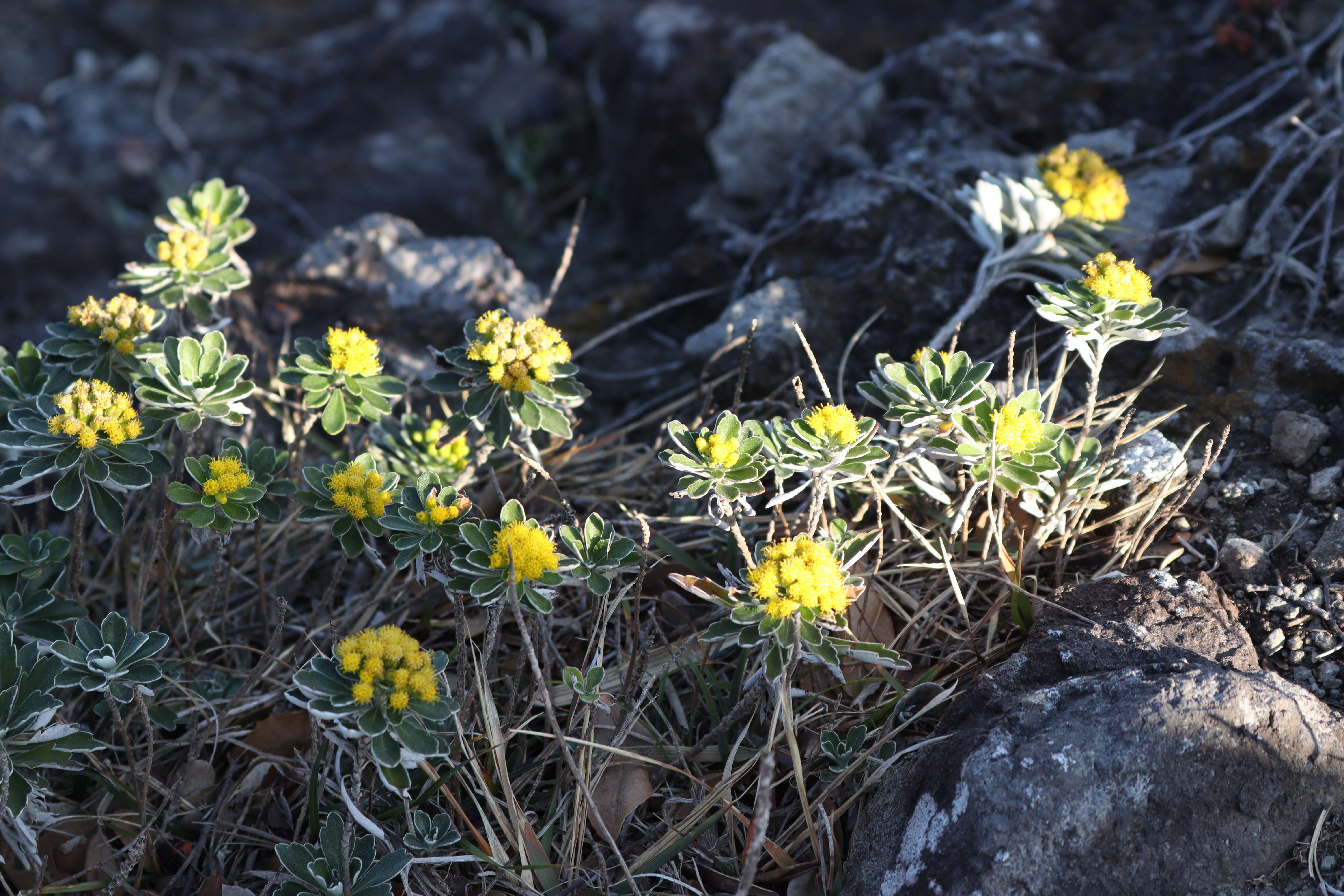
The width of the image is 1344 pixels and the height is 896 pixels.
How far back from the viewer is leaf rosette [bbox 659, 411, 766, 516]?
187 centimetres

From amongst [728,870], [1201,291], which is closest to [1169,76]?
[1201,291]

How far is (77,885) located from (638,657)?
48.9 inches

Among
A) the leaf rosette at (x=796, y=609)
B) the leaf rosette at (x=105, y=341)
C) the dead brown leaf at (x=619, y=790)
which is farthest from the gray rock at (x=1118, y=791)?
the leaf rosette at (x=105, y=341)

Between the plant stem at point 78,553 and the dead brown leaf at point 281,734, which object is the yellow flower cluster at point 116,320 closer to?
the plant stem at point 78,553

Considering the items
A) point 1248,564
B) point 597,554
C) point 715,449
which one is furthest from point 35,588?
point 1248,564

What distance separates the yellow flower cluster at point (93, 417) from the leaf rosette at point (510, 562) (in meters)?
0.82

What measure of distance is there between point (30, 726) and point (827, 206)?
2752mm

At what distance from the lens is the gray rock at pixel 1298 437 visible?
2.22 m

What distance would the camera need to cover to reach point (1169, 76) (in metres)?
3.52

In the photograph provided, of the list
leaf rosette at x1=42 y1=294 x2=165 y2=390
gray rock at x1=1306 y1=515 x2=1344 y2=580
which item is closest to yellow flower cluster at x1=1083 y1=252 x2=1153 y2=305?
gray rock at x1=1306 y1=515 x2=1344 y2=580

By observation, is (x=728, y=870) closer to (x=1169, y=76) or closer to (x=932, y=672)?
(x=932, y=672)

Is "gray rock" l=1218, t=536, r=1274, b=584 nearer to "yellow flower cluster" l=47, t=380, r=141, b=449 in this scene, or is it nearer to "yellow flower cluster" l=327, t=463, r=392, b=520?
"yellow flower cluster" l=327, t=463, r=392, b=520

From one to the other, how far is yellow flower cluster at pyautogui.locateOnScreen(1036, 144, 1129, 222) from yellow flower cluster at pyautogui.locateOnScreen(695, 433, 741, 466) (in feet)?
4.41

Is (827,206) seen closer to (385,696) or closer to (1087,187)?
(1087,187)
